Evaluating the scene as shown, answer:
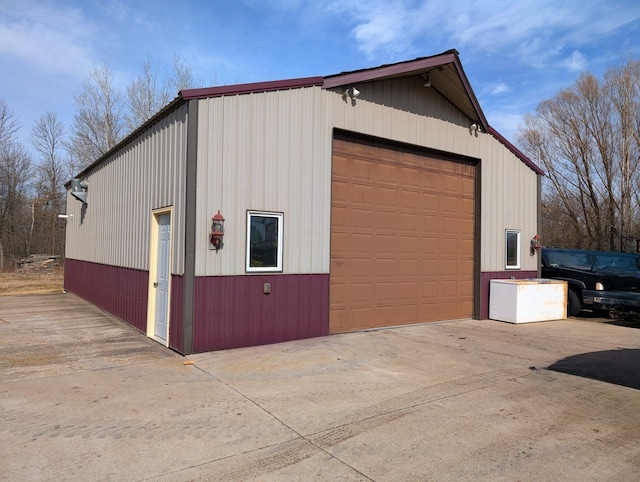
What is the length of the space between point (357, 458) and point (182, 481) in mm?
1385

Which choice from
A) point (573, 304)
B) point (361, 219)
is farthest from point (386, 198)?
point (573, 304)

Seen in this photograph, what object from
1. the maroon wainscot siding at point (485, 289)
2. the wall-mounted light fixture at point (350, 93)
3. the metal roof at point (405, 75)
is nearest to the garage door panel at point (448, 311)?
the maroon wainscot siding at point (485, 289)

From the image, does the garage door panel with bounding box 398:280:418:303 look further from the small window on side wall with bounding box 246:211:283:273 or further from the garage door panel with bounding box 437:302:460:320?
the small window on side wall with bounding box 246:211:283:273

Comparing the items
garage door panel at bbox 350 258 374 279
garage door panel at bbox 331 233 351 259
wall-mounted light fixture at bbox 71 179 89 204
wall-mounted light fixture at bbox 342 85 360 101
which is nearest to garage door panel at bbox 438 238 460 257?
garage door panel at bbox 350 258 374 279

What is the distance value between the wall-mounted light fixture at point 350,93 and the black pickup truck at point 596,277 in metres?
8.51

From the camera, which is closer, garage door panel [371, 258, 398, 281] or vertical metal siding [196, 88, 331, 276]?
vertical metal siding [196, 88, 331, 276]

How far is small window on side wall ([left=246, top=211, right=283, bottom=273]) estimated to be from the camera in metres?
7.75

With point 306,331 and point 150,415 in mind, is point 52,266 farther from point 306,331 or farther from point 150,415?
point 150,415

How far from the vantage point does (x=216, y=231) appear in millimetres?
7215

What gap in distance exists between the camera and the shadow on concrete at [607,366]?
621 cm

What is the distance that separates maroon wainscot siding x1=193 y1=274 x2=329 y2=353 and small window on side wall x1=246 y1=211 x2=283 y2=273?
197 millimetres

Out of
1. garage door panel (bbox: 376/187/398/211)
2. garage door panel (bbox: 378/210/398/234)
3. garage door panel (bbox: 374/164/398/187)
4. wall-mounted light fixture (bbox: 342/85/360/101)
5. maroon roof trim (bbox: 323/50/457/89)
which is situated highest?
maroon roof trim (bbox: 323/50/457/89)

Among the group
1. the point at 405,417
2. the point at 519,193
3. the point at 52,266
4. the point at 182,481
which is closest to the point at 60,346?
the point at 182,481

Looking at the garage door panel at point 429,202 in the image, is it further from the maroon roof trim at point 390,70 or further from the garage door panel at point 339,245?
the maroon roof trim at point 390,70
